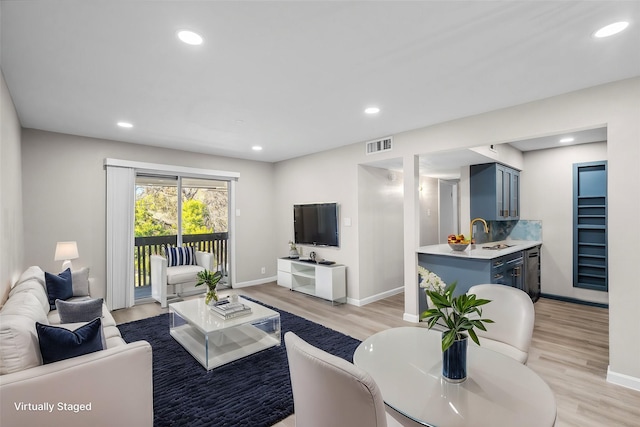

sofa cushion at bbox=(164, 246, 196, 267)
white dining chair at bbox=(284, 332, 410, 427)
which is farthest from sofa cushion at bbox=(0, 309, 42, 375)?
sofa cushion at bbox=(164, 246, 196, 267)

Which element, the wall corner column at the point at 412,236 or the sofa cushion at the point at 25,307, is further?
the wall corner column at the point at 412,236

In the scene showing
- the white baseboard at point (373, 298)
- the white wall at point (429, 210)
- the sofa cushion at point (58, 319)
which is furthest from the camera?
the white wall at point (429, 210)

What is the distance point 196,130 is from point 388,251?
3570 millimetres

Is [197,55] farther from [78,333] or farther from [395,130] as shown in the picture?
[395,130]

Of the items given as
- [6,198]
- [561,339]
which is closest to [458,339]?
[561,339]

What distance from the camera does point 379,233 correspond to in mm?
5207

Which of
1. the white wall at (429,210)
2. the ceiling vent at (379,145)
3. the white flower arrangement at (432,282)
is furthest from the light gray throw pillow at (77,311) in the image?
the white wall at (429,210)

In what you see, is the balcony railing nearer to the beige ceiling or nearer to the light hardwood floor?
the light hardwood floor

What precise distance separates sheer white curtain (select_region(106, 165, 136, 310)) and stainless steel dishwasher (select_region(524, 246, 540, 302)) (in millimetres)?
5881

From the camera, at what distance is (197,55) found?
218 centimetres

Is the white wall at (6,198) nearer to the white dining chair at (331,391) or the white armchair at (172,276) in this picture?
the white armchair at (172,276)

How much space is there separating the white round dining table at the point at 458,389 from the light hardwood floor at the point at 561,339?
1038 mm

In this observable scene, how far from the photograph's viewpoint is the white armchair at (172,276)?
468cm

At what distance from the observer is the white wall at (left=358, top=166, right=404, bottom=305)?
4906 millimetres
